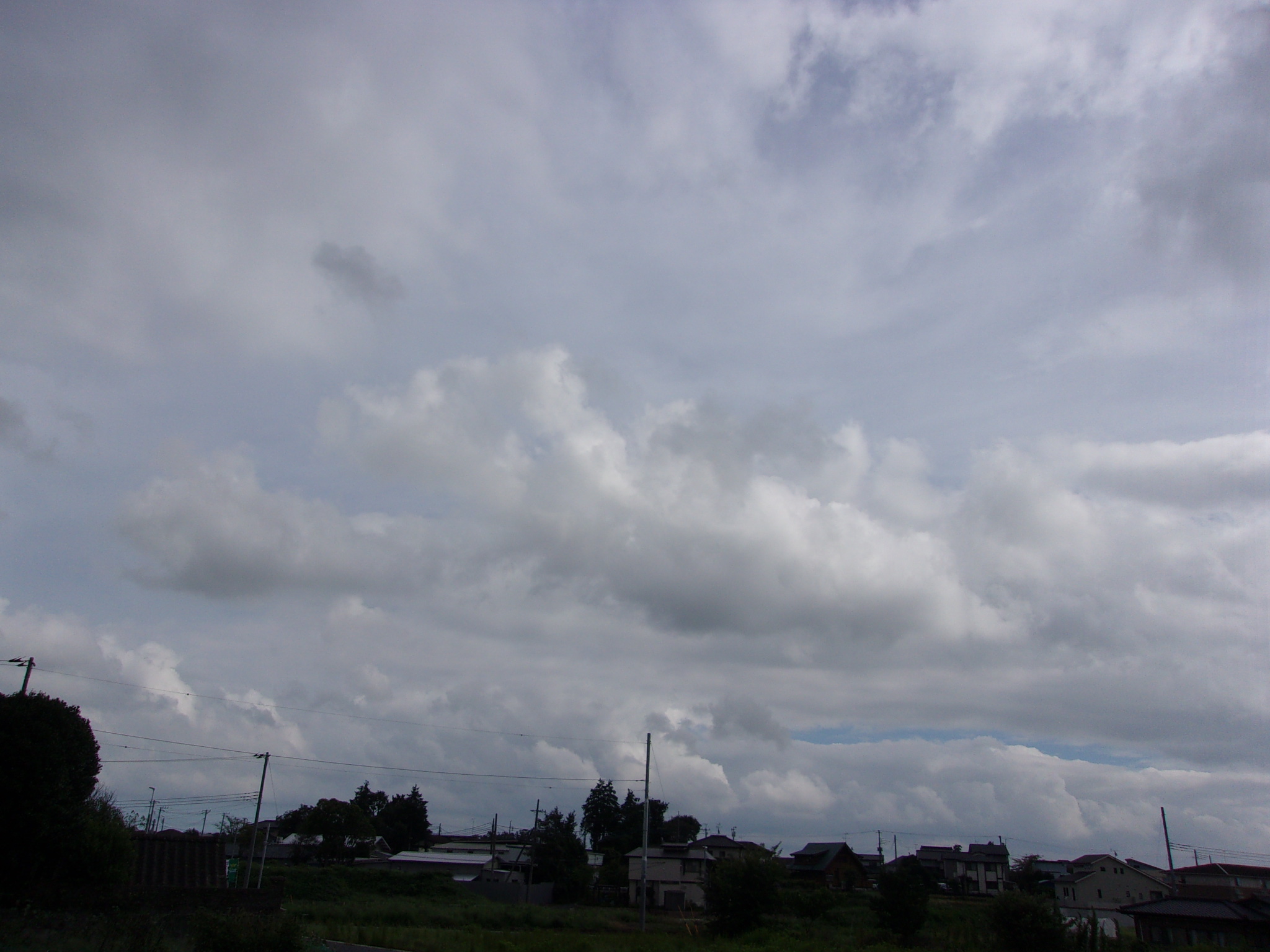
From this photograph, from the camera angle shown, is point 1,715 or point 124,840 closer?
point 1,715

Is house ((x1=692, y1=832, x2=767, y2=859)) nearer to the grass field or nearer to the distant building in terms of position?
the grass field

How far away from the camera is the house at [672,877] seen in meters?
72.3

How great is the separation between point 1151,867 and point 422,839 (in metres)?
88.8

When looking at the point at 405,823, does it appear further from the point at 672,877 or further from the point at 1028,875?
the point at 1028,875

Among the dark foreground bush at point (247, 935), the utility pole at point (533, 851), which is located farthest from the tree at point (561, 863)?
the dark foreground bush at point (247, 935)

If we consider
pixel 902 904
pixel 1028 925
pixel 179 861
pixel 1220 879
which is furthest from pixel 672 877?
pixel 1220 879

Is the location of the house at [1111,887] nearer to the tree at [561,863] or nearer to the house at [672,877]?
the house at [672,877]

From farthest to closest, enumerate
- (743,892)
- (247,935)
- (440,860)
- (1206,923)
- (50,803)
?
(440,860) < (743,892) < (1206,923) < (50,803) < (247,935)

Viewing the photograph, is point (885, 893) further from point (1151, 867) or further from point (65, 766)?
point (1151, 867)

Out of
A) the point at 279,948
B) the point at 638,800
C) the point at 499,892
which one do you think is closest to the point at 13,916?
the point at 279,948

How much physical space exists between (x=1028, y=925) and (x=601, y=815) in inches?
3305

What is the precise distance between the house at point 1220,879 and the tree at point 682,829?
2247 inches

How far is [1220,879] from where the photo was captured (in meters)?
83.3

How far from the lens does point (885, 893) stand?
45.6 meters
